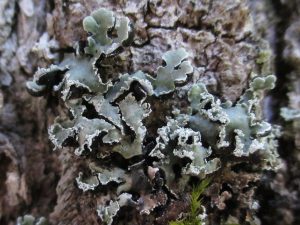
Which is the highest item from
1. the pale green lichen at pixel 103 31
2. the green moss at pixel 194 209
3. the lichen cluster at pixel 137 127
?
the pale green lichen at pixel 103 31

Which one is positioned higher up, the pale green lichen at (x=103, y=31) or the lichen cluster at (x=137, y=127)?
the pale green lichen at (x=103, y=31)

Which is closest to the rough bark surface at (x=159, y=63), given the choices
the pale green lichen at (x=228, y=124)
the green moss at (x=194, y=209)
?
the green moss at (x=194, y=209)

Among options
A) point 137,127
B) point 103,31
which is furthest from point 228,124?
point 103,31

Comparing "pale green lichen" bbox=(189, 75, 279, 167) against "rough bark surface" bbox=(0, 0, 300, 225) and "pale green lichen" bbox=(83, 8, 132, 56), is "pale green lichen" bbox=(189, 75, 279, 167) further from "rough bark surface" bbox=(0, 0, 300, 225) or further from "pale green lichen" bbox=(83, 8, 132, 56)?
"pale green lichen" bbox=(83, 8, 132, 56)

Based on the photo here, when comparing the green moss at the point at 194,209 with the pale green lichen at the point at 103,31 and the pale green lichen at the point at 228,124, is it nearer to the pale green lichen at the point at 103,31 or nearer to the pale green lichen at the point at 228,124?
the pale green lichen at the point at 228,124

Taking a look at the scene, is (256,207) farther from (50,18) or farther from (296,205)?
(50,18)

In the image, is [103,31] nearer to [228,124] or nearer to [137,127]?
[137,127]
